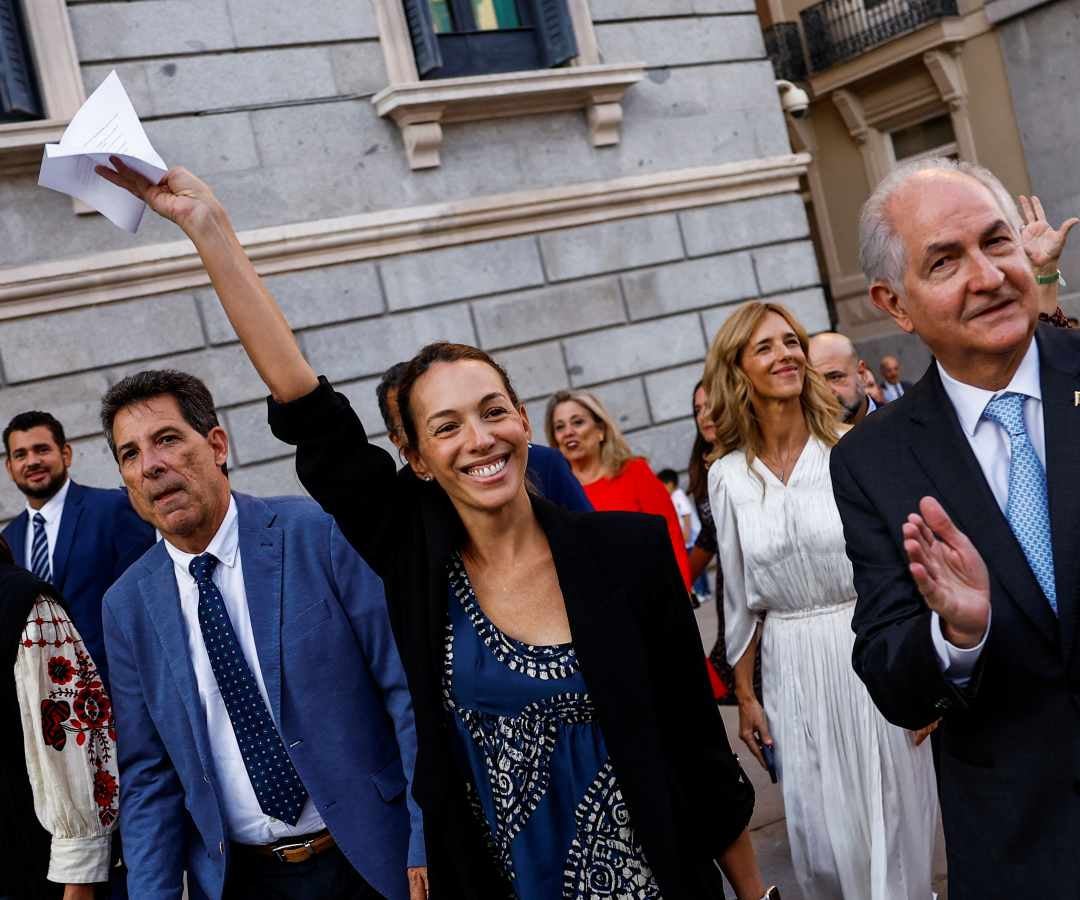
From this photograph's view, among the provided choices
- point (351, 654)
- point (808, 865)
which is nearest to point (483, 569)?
point (351, 654)

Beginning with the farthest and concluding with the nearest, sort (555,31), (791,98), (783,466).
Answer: (791,98)
(555,31)
(783,466)

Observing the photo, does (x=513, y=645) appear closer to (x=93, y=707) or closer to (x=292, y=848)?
(x=292, y=848)

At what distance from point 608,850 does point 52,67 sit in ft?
25.7

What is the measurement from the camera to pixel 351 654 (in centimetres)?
324

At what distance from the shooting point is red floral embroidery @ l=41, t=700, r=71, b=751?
3.26 m

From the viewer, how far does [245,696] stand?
3.18 metres

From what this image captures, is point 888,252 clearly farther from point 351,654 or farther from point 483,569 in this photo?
point 351,654

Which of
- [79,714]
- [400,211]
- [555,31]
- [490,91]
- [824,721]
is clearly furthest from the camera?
[555,31]

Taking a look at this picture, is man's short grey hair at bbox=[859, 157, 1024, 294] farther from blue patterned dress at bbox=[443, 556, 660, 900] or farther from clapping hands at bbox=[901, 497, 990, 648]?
blue patterned dress at bbox=[443, 556, 660, 900]

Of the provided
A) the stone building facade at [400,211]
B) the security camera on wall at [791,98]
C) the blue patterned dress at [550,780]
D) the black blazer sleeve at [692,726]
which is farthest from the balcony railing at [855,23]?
the blue patterned dress at [550,780]

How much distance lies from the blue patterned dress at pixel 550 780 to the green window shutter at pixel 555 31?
8.72 m

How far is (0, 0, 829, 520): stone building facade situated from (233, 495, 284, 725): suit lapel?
5.56 m

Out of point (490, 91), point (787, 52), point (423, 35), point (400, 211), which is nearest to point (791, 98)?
point (490, 91)

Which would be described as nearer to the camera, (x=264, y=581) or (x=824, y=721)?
(x=264, y=581)
